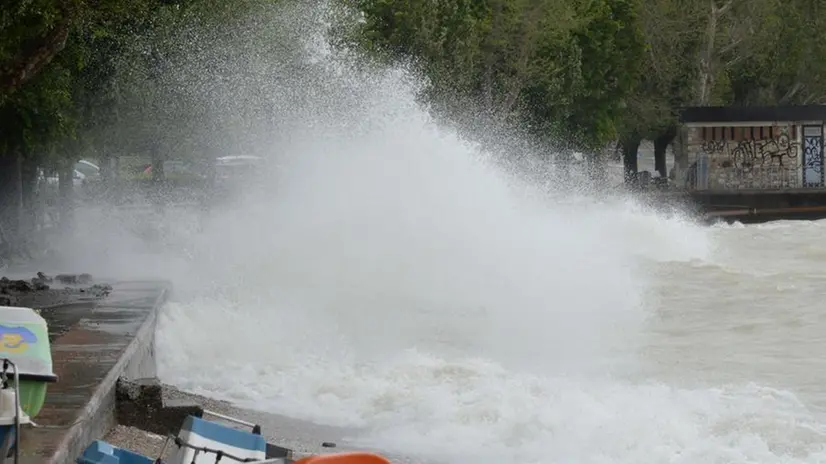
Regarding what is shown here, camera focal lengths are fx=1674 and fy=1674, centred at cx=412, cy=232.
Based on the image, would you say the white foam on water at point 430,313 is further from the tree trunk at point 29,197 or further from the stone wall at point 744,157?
the stone wall at point 744,157

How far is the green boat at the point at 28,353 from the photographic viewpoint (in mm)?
8641

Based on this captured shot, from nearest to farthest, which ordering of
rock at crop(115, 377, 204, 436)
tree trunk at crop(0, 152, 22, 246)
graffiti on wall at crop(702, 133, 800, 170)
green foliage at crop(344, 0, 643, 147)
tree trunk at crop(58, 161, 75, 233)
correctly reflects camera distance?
rock at crop(115, 377, 204, 436) < tree trunk at crop(0, 152, 22, 246) < tree trunk at crop(58, 161, 75, 233) < green foliage at crop(344, 0, 643, 147) < graffiti on wall at crop(702, 133, 800, 170)

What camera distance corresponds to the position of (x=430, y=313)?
75.1ft

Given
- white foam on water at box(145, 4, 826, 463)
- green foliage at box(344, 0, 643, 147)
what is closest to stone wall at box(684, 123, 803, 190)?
green foliage at box(344, 0, 643, 147)

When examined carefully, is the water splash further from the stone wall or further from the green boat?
the stone wall

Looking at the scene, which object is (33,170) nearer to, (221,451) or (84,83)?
(84,83)

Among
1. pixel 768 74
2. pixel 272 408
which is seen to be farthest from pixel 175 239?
pixel 768 74

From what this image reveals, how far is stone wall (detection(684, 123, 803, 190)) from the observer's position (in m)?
54.9

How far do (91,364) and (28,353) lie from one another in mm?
Result: 3962

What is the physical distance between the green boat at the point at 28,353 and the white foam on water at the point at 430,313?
4491 millimetres

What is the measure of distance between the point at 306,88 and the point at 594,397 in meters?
20.0

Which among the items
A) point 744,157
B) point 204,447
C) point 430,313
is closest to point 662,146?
point 744,157

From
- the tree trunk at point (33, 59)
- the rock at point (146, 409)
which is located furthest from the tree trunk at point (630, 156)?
the rock at point (146, 409)

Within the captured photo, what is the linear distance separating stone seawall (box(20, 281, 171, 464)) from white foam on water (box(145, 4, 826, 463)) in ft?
2.02
